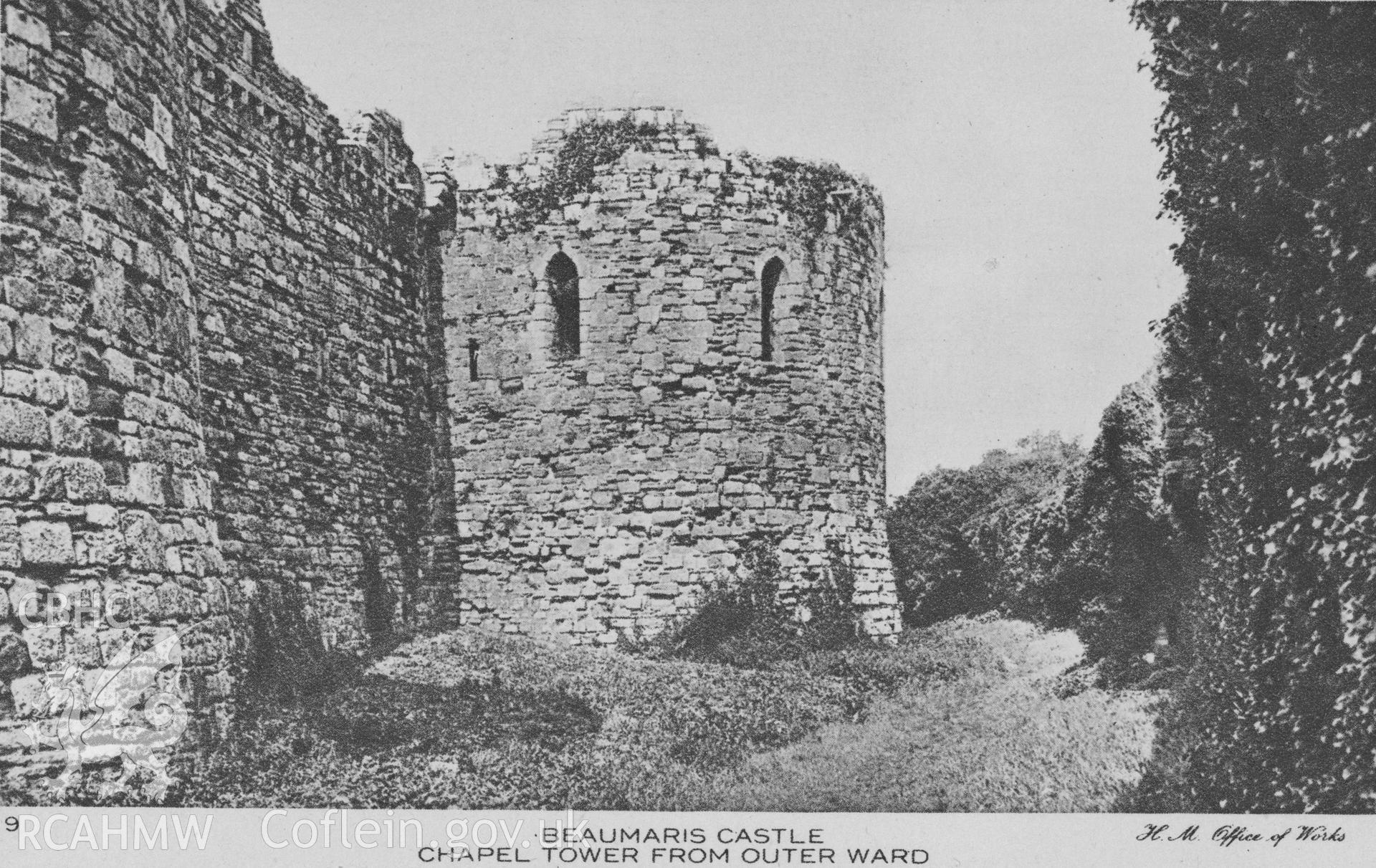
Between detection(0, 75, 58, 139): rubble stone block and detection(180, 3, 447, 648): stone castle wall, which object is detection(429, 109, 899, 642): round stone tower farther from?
detection(0, 75, 58, 139): rubble stone block

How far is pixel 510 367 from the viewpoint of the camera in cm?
1027

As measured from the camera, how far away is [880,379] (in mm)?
11438

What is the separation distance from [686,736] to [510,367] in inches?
179

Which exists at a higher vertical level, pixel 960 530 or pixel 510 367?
pixel 510 367

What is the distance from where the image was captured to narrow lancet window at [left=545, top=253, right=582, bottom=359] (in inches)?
404

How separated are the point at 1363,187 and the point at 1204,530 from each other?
7.54 feet

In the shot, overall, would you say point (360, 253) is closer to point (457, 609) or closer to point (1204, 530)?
point (457, 609)

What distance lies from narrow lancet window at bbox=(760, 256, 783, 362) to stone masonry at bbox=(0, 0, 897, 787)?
31 mm

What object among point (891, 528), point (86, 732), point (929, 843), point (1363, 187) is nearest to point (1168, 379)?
point (1363, 187)

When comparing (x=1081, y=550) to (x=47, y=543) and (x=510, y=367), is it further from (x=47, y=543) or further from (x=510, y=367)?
(x=47, y=543)

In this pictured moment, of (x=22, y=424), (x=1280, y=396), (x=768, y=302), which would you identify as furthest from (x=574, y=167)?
(x=1280, y=396)

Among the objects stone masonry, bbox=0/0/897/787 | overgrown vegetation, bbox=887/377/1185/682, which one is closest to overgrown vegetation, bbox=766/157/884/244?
stone masonry, bbox=0/0/897/787

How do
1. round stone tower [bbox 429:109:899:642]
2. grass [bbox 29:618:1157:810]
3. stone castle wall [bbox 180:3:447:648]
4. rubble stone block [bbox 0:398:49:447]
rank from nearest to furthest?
rubble stone block [bbox 0:398:49:447], grass [bbox 29:618:1157:810], stone castle wall [bbox 180:3:447:648], round stone tower [bbox 429:109:899:642]

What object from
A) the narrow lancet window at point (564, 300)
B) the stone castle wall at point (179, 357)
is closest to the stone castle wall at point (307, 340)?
the stone castle wall at point (179, 357)
